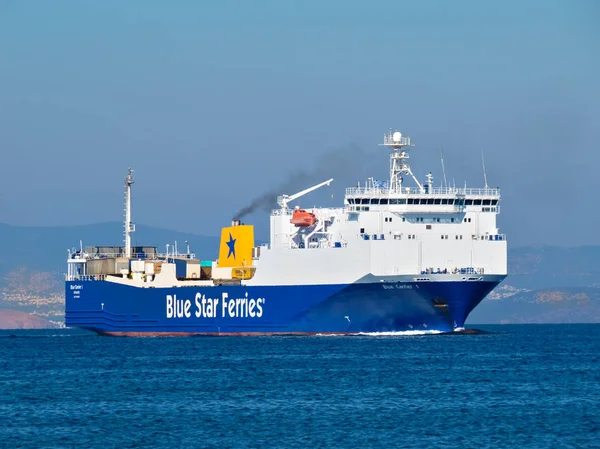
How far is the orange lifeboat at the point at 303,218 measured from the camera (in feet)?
232

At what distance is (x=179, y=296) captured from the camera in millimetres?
78188

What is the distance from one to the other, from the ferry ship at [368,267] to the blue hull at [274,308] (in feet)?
0.23

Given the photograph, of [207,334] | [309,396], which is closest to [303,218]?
[207,334]

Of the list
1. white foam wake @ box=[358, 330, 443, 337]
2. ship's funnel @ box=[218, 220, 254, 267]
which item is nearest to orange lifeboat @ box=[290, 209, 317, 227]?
ship's funnel @ box=[218, 220, 254, 267]

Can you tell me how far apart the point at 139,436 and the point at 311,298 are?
3281 centimetres

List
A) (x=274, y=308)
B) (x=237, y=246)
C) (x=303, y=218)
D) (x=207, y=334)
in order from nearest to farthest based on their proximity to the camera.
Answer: (x=303, y=218)
(x=274, y=308)
(x=207, y=334)
(x=237, y=246)

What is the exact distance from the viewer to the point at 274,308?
71.9 m

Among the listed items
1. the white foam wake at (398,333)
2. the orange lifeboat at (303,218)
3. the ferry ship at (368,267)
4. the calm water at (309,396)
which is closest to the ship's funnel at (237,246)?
the ferry ship at (368,267)

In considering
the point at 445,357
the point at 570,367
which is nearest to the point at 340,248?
the point at 445,357

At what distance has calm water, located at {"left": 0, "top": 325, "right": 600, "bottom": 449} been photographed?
36594 mm

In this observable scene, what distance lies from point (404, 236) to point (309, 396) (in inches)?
943

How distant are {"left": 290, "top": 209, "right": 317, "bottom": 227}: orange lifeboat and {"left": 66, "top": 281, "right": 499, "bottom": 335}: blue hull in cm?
349

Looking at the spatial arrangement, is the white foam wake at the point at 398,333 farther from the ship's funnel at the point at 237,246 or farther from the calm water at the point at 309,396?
the ship's funnel at the point at 237,246

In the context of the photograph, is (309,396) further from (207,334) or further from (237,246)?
(237,246)
